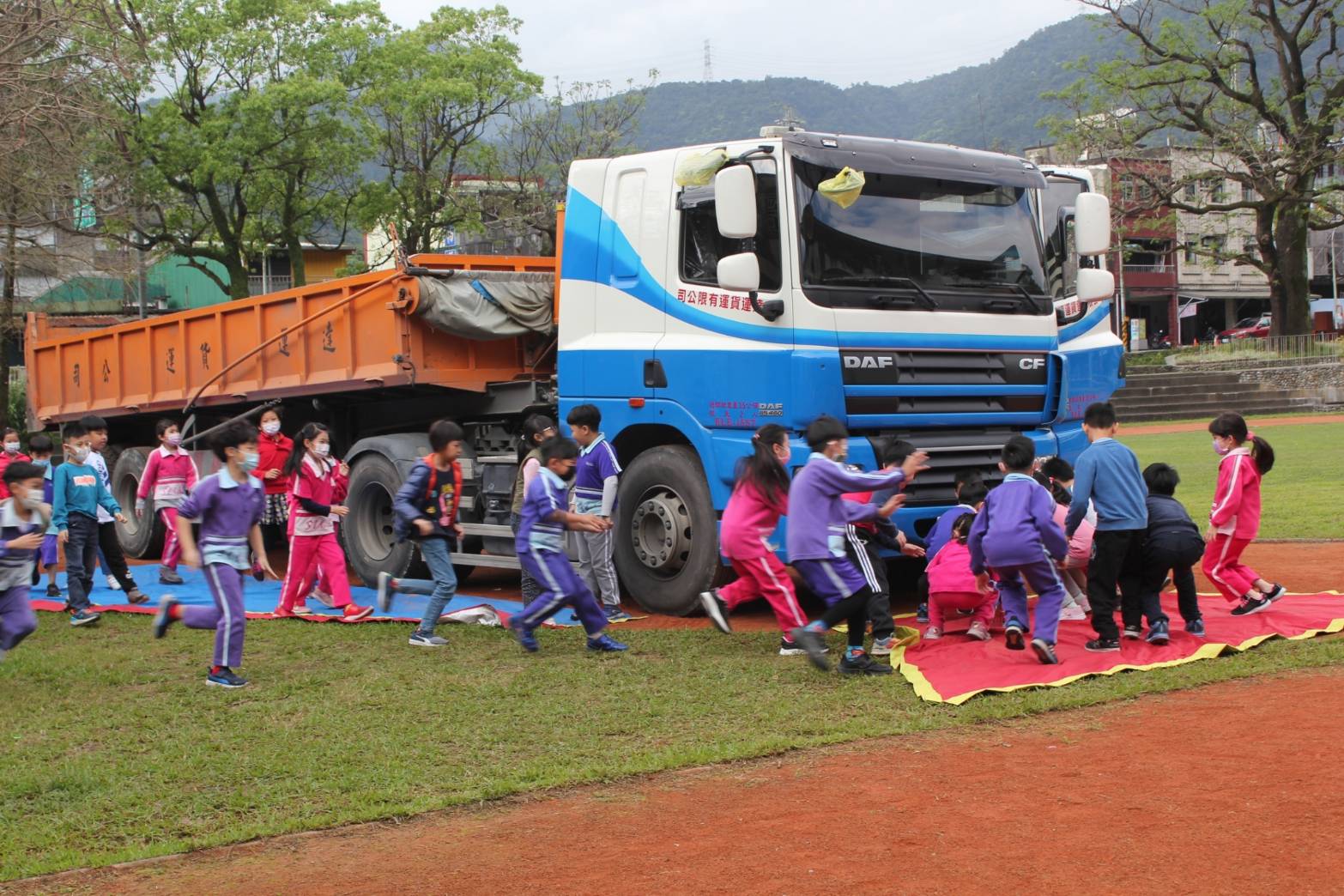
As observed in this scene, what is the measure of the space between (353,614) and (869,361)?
4310 millimetres

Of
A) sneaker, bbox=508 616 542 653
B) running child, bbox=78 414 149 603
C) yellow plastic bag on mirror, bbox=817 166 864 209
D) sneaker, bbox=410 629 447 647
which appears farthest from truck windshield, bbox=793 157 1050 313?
running child, bbox=78 414 149 603

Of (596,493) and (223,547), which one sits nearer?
(223,547)

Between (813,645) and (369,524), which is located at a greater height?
(369,524)

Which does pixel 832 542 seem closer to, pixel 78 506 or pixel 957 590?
pixel 957 590

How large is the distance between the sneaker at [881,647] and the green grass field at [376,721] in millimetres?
468

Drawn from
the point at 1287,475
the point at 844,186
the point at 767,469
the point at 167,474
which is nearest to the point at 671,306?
the point at 844,186

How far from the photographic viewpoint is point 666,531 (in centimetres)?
941

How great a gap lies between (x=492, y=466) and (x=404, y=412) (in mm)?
1465

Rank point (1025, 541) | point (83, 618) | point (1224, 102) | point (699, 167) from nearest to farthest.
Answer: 1. point (1025, 541)
2. point (699, 167)
3. point (83, 618)
4. point (1224, 102)

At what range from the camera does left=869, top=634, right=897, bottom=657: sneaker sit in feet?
25.9

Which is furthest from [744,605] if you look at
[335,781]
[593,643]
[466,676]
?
[335,781]

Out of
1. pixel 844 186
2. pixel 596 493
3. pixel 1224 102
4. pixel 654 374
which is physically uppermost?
pixel 1224 102

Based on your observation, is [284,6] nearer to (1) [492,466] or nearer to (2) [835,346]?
(1) [492,466]

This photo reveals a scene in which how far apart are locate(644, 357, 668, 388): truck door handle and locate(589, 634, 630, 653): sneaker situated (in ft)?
6.40
